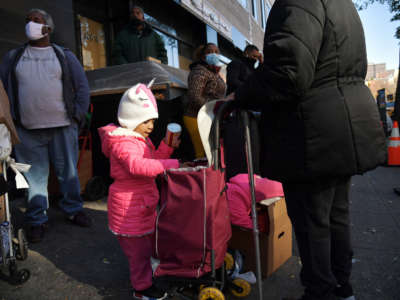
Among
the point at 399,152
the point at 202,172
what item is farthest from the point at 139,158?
the point at 399,152

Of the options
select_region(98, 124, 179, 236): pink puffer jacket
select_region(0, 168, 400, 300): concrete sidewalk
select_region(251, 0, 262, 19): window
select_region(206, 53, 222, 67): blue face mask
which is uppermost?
select_region(251, 0, 262, 19): window

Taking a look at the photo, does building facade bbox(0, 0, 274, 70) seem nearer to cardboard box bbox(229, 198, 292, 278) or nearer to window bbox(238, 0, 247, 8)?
window bbox(238, 0, 247, 8)

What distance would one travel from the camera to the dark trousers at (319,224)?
167cm

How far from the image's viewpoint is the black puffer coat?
4.87 ft

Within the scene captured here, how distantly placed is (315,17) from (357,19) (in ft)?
1.17

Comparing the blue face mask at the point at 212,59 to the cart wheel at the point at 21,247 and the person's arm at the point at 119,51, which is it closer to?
the person's arm at the point at 119,51

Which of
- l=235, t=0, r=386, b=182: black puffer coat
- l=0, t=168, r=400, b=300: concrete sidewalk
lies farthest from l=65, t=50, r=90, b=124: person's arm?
l=235, t=0, r=386, b=182: black puffer coat

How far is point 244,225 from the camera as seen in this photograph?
232 centimetres

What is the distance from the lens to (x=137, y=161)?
1.94 meters

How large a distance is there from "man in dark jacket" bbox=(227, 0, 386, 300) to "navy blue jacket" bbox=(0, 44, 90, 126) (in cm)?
228

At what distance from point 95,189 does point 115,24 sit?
14.5 ft

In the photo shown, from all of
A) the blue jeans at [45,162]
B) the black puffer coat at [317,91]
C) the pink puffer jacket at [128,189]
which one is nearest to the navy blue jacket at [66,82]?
the blue jeans at [45,162]

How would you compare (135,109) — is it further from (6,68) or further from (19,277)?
(6,68)

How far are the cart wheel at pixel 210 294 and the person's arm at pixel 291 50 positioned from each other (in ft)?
3.71
